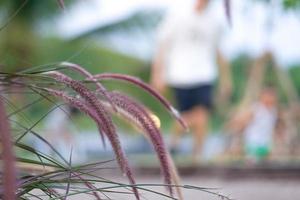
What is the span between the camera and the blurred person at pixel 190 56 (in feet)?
28.1

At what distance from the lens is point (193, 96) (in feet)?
28.6

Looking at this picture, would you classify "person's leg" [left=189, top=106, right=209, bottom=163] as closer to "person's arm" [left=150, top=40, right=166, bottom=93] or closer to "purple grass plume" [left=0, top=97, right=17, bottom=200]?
"person's arm" [left=150, top=40, right=166, bottom=93]

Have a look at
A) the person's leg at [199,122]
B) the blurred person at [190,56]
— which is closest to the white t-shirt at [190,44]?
the blurred person at [190,56]

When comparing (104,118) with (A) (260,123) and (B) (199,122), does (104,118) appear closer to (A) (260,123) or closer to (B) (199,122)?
(B) (199,122)

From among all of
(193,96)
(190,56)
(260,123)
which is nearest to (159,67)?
(190,56)

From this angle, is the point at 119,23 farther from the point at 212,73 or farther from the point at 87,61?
the point at 87,61

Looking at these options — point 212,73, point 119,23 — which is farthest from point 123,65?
point 212,73

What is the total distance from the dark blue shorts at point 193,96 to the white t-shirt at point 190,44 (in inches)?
2.1

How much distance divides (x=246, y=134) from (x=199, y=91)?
10.1ft

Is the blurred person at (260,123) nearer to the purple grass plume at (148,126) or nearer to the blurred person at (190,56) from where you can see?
the blurred person at (190,56)

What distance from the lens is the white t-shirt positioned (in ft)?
28.1

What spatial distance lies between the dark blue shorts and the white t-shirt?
2.1 inches

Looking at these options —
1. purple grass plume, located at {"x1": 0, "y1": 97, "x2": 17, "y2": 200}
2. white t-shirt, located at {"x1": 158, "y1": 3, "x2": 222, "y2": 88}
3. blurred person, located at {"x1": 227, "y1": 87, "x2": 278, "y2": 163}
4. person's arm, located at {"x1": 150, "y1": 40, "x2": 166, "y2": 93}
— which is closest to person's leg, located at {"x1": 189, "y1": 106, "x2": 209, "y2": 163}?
white t-shirt, located at {"x1": 158, "y1": 3, "x2": 222, "y2": 88}

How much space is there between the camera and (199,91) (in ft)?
28.4
